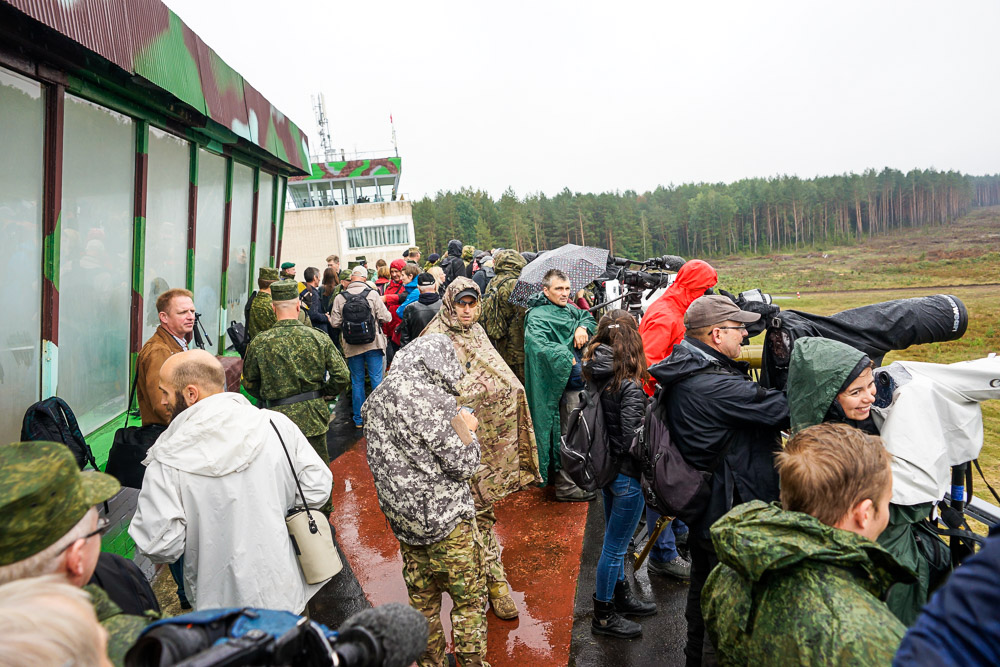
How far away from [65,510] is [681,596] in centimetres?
379

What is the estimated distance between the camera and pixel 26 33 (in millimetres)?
4059

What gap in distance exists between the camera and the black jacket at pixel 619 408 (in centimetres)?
365

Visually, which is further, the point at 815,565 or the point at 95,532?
the point at 95,532

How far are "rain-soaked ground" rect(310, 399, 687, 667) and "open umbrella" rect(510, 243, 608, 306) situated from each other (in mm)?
2047

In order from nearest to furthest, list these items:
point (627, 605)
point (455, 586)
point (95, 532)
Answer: point (95, 532)
point (455, 586)
point (627, 605)

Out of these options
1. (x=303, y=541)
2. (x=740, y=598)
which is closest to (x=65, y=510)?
(x=303, y=541)

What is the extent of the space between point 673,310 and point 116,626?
14.1 feet

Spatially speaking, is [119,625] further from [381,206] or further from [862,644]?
[381,206]

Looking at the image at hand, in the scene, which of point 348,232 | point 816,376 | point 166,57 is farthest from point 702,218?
point 816,376

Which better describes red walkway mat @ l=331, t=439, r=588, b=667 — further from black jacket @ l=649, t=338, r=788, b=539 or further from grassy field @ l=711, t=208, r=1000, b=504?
grassy field @ l=711, t=208, r=1000, b=504

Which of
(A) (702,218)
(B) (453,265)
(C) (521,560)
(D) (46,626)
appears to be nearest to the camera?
(D) (46,626)

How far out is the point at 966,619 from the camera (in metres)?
0.98

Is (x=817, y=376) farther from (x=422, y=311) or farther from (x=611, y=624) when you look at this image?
(x=422, y=311)

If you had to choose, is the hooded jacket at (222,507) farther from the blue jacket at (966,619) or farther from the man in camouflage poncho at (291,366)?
the blue jacket at (966,619)
